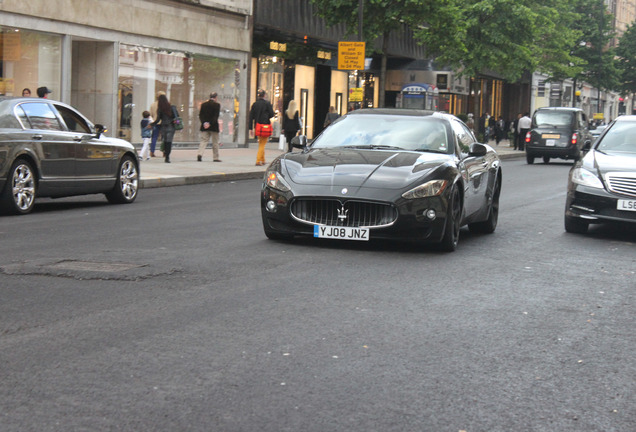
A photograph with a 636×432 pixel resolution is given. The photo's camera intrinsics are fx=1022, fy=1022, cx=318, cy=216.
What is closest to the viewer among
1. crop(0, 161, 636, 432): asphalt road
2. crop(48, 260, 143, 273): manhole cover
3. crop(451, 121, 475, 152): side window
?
crop(0, 161, 636, 432): asphalt road

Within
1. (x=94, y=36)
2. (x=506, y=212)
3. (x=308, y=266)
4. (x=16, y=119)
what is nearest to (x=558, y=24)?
(x=94, y=36)

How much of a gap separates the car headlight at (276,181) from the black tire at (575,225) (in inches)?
166

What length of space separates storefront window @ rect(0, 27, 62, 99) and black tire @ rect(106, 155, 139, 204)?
439 inches

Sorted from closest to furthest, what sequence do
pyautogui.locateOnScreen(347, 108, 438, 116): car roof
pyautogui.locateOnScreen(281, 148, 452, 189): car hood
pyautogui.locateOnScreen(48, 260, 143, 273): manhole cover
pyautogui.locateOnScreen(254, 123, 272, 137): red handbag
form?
pyautogui.locateOnScreen(48, 260, 143, 273): manhole cover < pyautogui.locateOnScreen(281, 148, 452, 189): car hood < pyautogui.locateOnScreen(347, 108, 438, 116): car roof < pyautogui.locateOnScreen(254, 123, 272, 137): red handbag

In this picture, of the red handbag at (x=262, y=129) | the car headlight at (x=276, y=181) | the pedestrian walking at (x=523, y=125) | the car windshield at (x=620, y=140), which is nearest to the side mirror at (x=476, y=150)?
the car headlight at (x=276, y=181)

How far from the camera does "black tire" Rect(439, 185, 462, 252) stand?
9719 millimetres

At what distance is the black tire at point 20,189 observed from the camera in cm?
1294

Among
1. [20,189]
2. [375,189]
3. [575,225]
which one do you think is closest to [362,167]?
[375,189]

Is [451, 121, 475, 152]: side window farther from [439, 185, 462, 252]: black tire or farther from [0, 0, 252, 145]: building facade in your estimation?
[0, 0, 252, 145]: building facade

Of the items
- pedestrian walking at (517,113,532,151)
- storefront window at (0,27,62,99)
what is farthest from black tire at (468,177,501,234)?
pedestrian walking at (517,113,532,151)

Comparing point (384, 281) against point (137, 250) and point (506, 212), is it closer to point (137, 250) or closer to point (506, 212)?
point (137, 250)

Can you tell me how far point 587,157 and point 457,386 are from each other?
841cm

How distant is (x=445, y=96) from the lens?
5569cm

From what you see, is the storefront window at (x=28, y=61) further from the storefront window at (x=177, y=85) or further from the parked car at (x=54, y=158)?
the parked car at (x=54, y=158)
